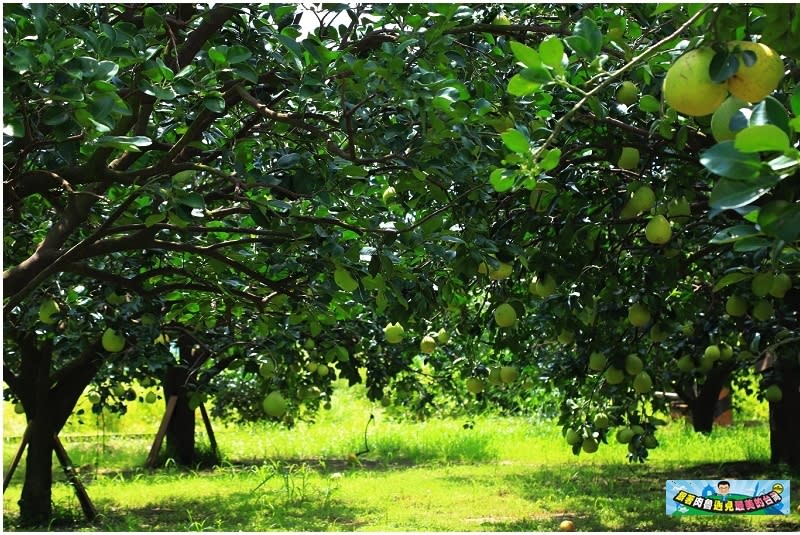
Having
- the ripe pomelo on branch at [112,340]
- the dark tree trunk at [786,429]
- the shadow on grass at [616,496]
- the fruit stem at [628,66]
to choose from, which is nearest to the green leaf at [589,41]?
the fruit stem at [628,66]

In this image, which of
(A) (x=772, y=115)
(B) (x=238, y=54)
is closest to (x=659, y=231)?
(B) (x=238, y=54)

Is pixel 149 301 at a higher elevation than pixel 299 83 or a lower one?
lower

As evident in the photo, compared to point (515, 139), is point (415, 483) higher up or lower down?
lower down

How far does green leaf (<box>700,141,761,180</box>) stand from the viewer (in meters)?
1.07

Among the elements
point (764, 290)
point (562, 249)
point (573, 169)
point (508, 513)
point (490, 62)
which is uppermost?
point (490, 62)

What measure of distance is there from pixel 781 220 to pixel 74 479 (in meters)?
6.98

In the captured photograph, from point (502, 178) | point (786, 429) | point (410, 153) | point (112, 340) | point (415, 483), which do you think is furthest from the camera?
point (415, 483)

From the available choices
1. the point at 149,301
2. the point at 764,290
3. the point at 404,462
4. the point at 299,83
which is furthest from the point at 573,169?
the point at 404,462

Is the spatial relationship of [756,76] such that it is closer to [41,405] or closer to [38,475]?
[41,405]

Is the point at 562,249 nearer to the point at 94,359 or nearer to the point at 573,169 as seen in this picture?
the point at 573,169

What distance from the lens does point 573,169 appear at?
324 centimetres

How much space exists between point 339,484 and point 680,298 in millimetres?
4815

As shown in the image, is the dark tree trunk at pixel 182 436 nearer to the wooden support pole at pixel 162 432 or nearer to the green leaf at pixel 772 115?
the wooden support pole at pixel 162 432

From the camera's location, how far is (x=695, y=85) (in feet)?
4.25
